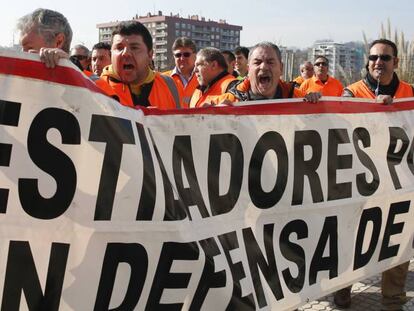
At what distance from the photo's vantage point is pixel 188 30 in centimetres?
12081

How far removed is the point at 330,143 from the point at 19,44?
192 centimetres

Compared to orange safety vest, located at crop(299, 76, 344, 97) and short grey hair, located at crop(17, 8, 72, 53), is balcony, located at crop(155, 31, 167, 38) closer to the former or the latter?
orange safety vest, located at crop(299, 76, 344, 97)

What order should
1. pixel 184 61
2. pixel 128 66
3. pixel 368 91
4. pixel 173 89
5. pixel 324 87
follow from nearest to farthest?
pixel 128 66 → pixel 173 89 → pixel 368 91 → pixel 184 61 → pixel 324 87

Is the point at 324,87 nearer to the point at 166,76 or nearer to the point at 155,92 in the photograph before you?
the point at 166,76

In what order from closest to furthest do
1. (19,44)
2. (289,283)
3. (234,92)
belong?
1. (19,44)
2. (289,283)
3. (234,92)

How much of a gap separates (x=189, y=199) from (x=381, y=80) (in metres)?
2.24

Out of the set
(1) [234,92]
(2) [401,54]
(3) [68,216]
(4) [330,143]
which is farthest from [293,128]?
(2) [401,54]

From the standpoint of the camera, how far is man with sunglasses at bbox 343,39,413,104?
13.4 feet

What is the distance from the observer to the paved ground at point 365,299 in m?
3.96

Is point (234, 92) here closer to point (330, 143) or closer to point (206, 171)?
point (330, 143)

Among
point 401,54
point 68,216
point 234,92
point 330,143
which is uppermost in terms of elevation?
point 401,54

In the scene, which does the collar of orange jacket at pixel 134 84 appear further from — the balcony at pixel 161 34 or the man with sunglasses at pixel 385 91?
the balcony at pixel 161 34

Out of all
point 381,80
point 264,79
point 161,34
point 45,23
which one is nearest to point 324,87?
point 381,80

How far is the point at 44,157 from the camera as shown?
2.18m
